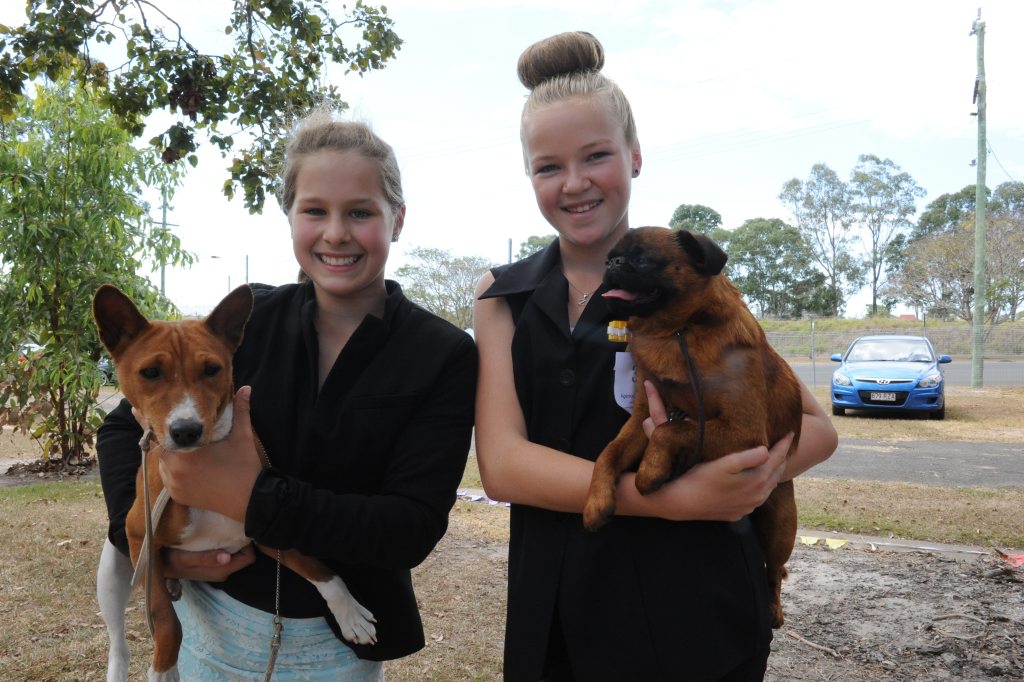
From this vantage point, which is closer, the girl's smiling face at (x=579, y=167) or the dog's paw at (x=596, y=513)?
the dog's paw at (x=596, y=513)

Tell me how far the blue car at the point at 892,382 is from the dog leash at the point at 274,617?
14.1 meters

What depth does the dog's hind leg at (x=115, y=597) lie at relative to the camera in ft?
7.59

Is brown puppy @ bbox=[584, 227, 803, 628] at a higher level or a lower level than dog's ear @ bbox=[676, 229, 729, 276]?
lower

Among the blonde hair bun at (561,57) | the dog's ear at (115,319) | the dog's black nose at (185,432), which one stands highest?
the blonde hair bun at (561,57)

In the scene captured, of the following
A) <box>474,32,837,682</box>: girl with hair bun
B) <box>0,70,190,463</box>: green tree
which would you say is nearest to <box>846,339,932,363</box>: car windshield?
<box>0,70,190,463</box>: green tree

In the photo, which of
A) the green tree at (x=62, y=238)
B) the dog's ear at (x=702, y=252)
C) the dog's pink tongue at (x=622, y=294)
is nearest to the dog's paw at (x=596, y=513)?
the dog's pink tongue at (x=622, y=294)

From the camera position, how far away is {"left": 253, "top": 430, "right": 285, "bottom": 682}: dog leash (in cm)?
194

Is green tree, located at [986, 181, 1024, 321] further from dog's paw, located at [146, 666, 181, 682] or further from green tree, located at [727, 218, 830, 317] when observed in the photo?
dog's paw, located at [146, 666, 181, 682]

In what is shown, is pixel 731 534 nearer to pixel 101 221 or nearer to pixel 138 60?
pixel 138 60

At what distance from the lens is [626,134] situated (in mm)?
2156

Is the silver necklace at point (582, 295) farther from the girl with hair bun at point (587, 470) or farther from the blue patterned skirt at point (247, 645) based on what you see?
the blue patterned skirt at point (247, 645)

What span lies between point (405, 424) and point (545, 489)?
433 millimetres

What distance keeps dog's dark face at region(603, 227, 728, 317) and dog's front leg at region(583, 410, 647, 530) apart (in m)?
0.30

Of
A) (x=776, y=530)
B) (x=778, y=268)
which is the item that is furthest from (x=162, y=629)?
(x=778, y=268)
